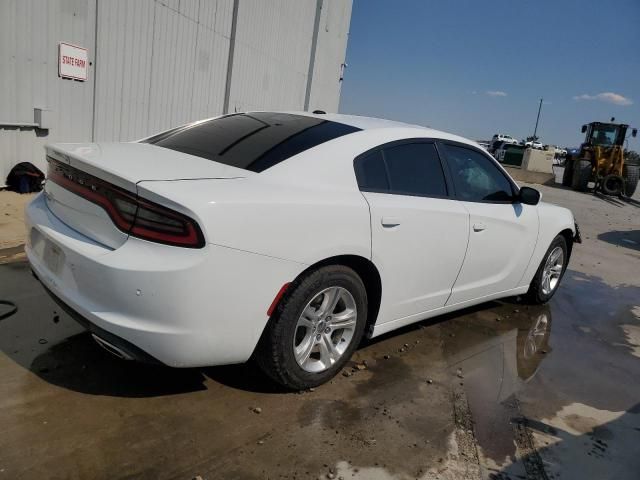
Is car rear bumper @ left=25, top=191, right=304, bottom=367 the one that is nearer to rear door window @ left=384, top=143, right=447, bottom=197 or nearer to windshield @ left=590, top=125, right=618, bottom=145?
rear door window @ left=384, top=143, right=447, bottom=197

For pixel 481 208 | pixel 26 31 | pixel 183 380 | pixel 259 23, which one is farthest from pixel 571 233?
pixel 259 23

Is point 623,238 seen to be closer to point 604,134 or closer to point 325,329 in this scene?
point 325,329

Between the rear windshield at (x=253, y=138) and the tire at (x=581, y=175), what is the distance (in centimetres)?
1941

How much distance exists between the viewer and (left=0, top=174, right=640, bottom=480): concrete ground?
2373mm

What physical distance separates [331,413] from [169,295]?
1139 mm

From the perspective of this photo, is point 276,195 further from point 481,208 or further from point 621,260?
point 621,260

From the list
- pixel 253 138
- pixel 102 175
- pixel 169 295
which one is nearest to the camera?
pixel 169 295

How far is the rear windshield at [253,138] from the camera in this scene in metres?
2.94

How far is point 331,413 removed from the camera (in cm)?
285

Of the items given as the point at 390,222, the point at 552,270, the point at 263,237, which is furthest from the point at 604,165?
the point at 263,237

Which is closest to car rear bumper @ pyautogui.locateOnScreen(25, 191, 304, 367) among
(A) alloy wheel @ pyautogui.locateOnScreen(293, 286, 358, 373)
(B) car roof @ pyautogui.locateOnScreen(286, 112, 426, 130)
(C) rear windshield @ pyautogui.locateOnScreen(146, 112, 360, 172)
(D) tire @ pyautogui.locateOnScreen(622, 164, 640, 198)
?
(A) alloy wheel @ pyautogui.locateOnScreen(293, 286, 358, 373)

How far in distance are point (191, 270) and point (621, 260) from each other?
8014 millimetres

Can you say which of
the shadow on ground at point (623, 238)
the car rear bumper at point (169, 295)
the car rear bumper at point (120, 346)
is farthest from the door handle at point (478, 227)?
the shadow on ground at point (623, 238)

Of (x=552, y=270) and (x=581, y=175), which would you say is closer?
(x=552, y=270)
